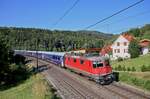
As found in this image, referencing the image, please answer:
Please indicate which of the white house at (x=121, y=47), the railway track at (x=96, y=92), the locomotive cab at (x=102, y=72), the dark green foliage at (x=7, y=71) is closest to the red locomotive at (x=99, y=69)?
the locomotive cab at (x=102, y=72)

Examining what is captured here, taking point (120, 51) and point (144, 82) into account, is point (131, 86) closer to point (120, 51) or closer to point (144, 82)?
point (144, 82)

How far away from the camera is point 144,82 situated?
32.1 metres

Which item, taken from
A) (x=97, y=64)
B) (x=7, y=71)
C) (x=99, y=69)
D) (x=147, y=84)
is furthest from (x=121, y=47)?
(x=147, y=84)

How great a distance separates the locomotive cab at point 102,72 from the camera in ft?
117

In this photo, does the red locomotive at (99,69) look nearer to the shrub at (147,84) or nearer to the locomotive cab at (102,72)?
the locomotive cab at (102,72)

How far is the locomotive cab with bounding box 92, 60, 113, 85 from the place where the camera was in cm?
3566

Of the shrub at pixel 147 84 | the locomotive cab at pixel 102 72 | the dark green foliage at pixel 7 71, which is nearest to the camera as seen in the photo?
the shrub at pixel 147 84

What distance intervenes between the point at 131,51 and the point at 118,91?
1974 inches

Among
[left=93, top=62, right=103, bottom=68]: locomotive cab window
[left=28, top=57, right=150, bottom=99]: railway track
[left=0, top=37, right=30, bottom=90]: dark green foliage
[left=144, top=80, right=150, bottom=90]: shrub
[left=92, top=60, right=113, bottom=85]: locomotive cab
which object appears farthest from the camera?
[left=0, top=37, right=30, bottom=90]: dark green foliage

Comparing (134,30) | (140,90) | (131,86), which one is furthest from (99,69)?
(134,30)

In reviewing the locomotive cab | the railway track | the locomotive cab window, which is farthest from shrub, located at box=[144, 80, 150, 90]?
the locomotive cab window

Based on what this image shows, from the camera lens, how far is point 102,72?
35.9m

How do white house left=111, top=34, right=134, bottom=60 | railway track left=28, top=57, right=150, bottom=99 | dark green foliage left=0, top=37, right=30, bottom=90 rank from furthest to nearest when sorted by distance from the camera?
Result: white house left=111, top=34, right=134, bottom=60 < dark green foliage left=0, top=37, right=30, bottom=90 < railway track left=28, top=57, right=150, bottom=99

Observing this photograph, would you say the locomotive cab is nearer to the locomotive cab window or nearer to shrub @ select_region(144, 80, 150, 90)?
the locomotive cab window
